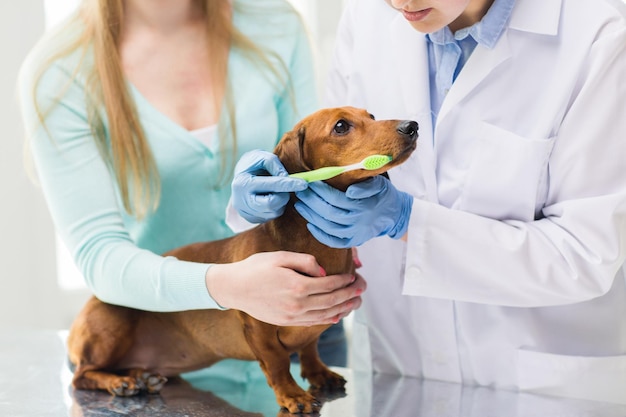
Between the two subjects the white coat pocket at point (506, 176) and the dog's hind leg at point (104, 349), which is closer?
the white coat pocket at point (506, 176)

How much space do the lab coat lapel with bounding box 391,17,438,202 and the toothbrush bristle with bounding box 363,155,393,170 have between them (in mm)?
281

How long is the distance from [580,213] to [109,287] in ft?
2.80

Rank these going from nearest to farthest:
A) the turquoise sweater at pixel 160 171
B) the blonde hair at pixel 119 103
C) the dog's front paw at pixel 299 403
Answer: the dog's front paw at pixel 299 403 < the turquoise sweater at pixel 160 171 < the blonde hair at pixel 119 103

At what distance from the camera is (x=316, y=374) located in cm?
157

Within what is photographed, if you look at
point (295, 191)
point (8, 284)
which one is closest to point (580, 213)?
point (295, 191)

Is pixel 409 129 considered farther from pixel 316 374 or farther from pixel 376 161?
pixel 316 374

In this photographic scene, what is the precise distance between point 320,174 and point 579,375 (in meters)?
0.62

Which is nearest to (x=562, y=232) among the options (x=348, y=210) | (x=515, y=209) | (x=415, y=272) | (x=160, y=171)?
(x=515, y=209)

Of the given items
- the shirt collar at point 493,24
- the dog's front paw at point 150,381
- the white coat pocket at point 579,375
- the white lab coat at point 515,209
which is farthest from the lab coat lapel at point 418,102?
the dog's front paw at point 150,381

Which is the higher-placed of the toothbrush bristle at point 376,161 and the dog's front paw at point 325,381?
the toothbrush bristle at point 376,161

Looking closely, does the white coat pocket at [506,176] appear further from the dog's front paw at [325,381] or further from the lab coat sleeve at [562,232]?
the dog's front paw at [325,381]

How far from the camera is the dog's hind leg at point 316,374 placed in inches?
61.6

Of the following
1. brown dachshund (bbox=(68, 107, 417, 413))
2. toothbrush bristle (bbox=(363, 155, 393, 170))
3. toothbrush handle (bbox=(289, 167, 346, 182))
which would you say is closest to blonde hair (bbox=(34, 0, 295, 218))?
brown dachshund (bbox=(68, 107, 417, 413))

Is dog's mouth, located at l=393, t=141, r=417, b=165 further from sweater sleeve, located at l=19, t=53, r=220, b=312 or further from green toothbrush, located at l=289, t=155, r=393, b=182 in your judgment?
sweater sleeve, located at l=19, t=53, r=220, b=312
